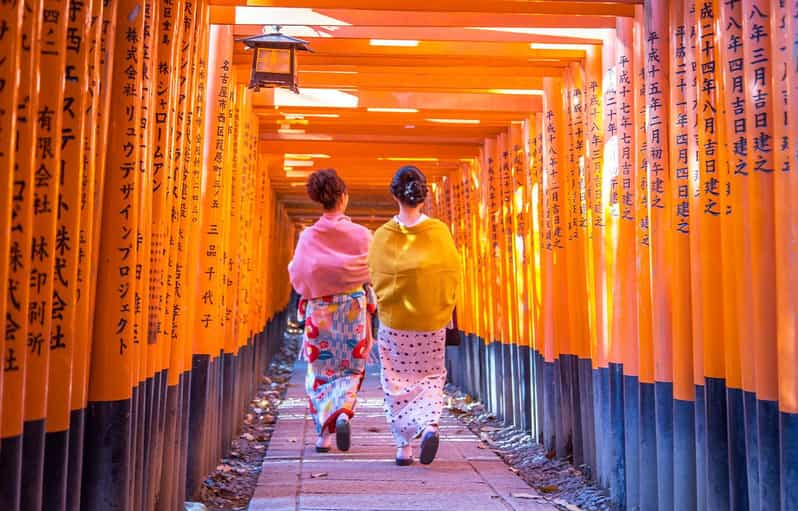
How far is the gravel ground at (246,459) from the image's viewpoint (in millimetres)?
5328

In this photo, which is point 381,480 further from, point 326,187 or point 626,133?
point 626,133

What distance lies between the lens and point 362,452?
660cm

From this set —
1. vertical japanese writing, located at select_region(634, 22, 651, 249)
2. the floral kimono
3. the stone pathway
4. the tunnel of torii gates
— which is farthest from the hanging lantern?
the stone pathway

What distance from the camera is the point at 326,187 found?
6.62 meters

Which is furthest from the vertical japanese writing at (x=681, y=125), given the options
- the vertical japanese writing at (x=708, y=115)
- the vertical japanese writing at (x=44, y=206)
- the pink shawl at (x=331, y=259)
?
the pink shawl at (x=331, y=259)

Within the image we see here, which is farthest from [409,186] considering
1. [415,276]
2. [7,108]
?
[7,108]

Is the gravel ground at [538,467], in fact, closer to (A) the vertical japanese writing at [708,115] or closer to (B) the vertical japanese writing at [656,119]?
(B) the vertical japanese writing at [656,119]

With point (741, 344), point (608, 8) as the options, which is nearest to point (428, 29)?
point (608, 8)

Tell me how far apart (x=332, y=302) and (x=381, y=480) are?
5.34ft

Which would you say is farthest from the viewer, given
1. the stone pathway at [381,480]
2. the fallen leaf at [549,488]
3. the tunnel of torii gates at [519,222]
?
the fallen leaf at [549,488]

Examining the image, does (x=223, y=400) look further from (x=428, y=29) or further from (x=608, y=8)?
(x=608, y=8)

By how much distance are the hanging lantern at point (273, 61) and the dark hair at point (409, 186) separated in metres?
0.97

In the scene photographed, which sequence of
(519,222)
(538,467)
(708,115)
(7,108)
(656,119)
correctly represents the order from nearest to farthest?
(7,108), (708,115), (656,119), (538,467), (519,222)

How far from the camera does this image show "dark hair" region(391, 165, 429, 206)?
6012 mm
